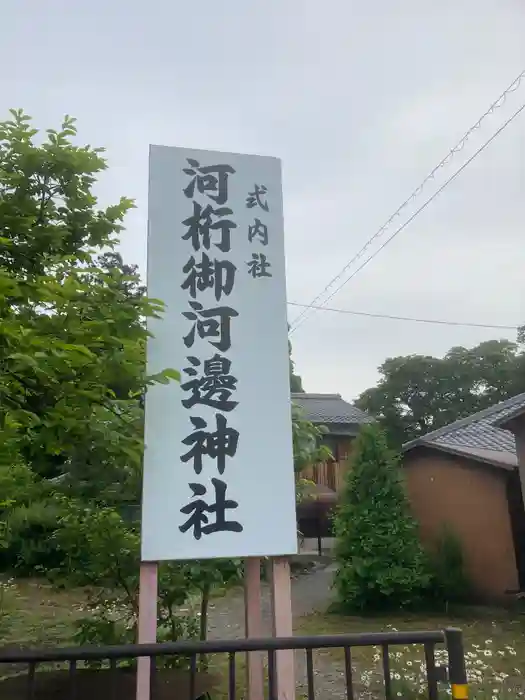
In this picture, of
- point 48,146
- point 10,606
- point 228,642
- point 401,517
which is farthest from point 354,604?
point 48,146

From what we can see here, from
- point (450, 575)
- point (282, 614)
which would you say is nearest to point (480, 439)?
point (450, 575)

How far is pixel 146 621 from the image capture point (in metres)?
3.13

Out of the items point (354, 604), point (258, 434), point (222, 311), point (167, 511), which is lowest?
point (354, 604)

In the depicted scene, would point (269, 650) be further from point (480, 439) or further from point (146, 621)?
point (480, 439)

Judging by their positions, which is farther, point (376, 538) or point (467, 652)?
point (376, 538)

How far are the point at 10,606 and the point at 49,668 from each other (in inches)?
147

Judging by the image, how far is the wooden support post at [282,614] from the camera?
10.7 feet

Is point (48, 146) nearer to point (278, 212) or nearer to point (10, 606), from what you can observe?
point (278, 212)

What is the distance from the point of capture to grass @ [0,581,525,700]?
5.58m

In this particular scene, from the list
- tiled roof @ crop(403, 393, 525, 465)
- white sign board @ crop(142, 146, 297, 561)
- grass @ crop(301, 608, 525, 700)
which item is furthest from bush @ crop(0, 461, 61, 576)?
tiled roof @ crop(403, 393, 525, 465)

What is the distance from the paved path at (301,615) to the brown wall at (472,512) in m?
2.69

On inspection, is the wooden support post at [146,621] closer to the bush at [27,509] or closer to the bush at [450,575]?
the bush at [27,509]

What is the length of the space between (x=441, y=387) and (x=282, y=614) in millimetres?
23218

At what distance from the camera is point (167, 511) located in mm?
3299
